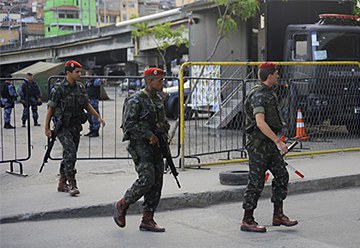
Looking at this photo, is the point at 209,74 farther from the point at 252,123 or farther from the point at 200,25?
the point at 252,123

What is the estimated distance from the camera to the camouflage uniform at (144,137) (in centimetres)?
653

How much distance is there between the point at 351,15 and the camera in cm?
1672

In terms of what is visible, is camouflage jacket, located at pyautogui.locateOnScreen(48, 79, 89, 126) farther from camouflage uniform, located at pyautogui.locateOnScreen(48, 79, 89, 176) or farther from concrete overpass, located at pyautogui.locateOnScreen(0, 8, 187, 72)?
concrete overpass, located at pyautogui.locateOnScreen(0, 8, 187, 72)

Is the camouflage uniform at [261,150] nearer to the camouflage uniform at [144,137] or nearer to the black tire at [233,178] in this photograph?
the camouflage uniform at [144,137]

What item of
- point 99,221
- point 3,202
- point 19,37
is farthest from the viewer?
point 19,37

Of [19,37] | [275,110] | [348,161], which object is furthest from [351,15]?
[19,37]

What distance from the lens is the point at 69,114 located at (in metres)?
8.19

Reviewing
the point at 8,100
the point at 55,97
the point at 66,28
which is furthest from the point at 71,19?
the point at 55,97

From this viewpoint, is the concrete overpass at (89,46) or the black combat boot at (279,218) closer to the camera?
the black combat boot at (279,218)

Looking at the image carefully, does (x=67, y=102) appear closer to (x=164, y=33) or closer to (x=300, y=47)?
(x=300, y=47)

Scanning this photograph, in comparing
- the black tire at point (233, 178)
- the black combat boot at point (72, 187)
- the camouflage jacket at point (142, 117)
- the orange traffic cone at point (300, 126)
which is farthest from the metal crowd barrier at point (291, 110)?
the camouflage jacket at point (142, 117)

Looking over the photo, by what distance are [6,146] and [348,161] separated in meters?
8.01

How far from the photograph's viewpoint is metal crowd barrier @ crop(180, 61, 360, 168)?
37.0 ft

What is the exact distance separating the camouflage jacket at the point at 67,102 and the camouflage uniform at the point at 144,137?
1745 mm
